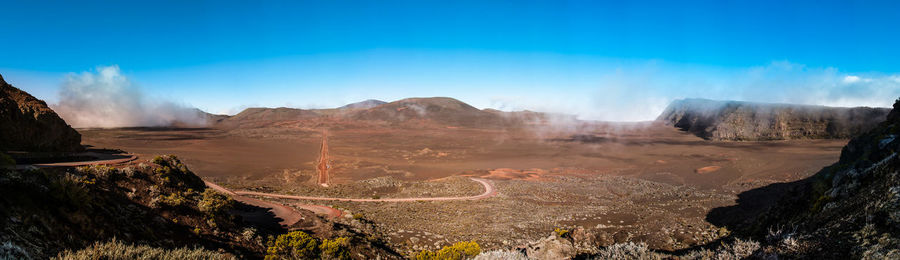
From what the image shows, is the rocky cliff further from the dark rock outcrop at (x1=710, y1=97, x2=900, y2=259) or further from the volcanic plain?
the volcanic plain

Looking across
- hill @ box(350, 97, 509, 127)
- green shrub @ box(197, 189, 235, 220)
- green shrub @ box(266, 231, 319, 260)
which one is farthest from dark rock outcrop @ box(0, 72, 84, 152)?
hill @ box(350, 97, 509, 127)

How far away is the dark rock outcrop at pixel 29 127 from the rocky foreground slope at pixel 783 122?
94.2 meters

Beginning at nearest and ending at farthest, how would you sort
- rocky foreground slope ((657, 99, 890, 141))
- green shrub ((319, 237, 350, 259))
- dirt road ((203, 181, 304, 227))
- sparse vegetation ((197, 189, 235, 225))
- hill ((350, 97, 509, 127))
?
green shrub ((319, 237, 350, 259))
sparse vegetation ((197, 189, 235, 225))
dirt road ((203, 181, 304, 227))
rocky foreground slope ((657, 99, 890, 141))
hill ((350, 97, 509, 127))

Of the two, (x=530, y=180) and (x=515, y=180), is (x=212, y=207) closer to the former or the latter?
(x=515, y=180)

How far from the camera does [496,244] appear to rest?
1498cm

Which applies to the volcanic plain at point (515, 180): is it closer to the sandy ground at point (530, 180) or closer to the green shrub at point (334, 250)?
the sandy ground at point (530, 180)

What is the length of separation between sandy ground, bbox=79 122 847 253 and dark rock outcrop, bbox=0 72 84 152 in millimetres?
9609

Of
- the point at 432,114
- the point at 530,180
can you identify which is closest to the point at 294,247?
the point at 530,180

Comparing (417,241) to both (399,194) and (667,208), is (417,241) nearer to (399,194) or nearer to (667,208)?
(399,194)

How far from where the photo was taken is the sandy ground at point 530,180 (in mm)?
17750

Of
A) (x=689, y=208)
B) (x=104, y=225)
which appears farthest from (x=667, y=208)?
(x=104, y=225)

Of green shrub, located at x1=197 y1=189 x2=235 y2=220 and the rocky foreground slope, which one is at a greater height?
the rocky foreground slope

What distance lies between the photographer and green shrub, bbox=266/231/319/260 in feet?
31.3

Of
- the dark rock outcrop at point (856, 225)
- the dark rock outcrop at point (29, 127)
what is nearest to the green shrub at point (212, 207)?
the dark rock outcrop at point (29, 127)
